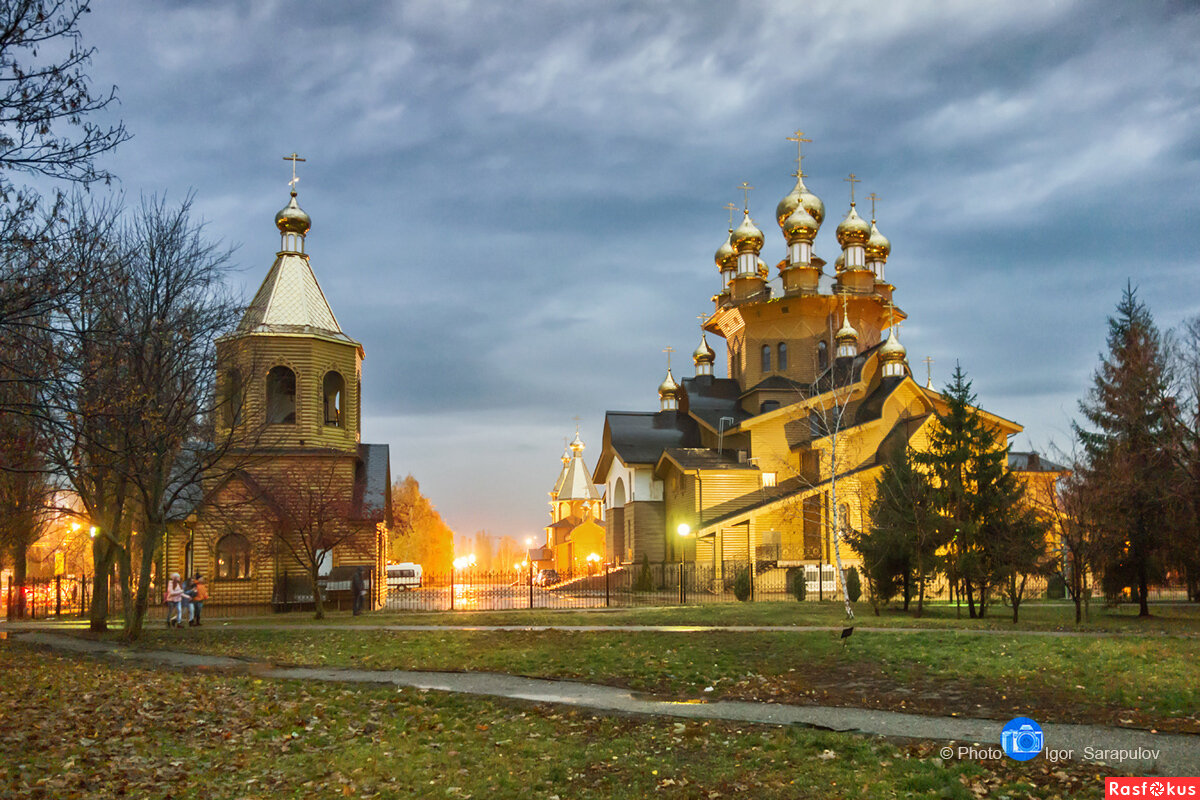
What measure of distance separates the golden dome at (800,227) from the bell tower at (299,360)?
2314 cm

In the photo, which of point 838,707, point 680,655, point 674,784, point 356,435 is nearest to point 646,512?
point 356,435

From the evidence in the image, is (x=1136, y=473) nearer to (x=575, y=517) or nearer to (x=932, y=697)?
(x=932, y=697)

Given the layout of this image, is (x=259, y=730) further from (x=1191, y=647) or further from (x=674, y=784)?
(x=1191, y=647)

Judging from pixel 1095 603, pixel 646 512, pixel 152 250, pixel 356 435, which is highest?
pixel 152 250

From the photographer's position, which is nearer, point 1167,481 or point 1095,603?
point 1167,481

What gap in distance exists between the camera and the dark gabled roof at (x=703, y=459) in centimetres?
4278

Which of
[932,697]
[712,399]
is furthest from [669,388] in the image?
[932,697]

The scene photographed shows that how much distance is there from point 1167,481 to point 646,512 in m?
25.2

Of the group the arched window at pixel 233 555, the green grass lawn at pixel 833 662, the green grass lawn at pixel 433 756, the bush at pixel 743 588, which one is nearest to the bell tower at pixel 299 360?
the arched window at pixel 233 555

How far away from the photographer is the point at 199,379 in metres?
20.4

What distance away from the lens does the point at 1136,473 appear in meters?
26.0

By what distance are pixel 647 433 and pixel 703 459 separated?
5.74m

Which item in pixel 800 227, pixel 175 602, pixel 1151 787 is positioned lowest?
pixel 175 602

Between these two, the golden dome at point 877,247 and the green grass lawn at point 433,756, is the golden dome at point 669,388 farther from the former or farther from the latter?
the green grass lawn at point 433,756
